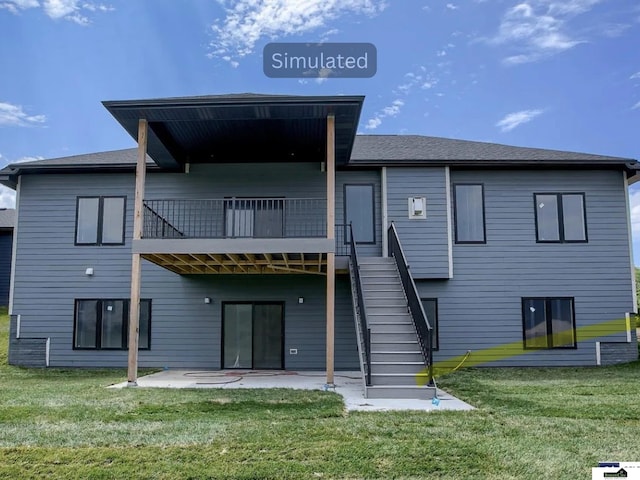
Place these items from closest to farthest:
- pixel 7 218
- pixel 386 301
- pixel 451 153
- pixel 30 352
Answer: pixel 386 301, pixel 30 352, pixel 451 153, pixel 7 218

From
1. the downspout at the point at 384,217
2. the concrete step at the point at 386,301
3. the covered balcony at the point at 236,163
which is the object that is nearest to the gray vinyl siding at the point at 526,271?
the downspout at the point at 384,217

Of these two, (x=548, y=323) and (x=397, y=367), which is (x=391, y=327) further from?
(x=548, y=323)

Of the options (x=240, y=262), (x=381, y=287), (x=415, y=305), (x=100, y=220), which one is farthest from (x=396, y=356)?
(x=100, y=220)

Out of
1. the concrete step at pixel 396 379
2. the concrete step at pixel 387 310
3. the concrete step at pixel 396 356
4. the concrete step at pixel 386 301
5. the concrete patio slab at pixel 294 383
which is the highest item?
the concrete step at pixel 386 301

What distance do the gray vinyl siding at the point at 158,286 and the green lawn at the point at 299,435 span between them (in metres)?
3.90

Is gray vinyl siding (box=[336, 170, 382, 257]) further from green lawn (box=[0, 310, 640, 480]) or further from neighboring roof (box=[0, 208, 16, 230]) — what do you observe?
neighboring roof (box=[0, 208, 16, 230])

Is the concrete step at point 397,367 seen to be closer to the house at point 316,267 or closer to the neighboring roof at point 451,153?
the house at point 316,267

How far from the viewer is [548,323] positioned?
12.4m

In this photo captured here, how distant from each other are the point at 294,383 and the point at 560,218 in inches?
303

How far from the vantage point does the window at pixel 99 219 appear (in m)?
12.9

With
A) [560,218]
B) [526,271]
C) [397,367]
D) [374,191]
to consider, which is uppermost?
[374,191]

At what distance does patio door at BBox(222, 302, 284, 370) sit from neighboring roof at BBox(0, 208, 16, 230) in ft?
48.2

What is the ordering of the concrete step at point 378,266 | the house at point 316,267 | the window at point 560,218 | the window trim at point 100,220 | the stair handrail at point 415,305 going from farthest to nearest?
the window trim at point 100,220 < the window at point 560,218 < the house at point 316,267 < the concrete step at point 378,266 < the stair handrail at point 415,305

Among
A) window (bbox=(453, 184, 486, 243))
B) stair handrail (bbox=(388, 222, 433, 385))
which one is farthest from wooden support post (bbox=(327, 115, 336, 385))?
window (bbox=(453, 184, 486, 243))
